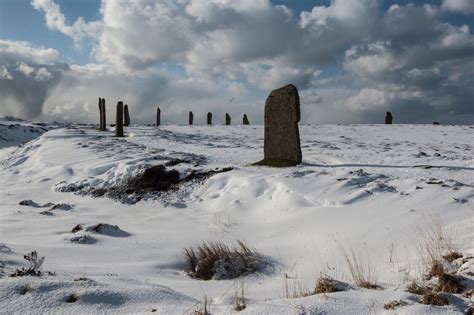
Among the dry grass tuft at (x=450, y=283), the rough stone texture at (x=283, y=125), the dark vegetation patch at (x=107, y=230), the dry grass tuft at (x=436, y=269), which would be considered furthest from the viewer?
the rough stone texture at (x=283, y=125)

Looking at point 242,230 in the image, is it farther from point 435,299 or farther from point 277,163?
point 435,299

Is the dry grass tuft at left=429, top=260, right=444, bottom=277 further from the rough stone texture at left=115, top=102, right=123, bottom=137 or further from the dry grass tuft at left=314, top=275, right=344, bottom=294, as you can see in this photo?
the rough stone texture at left=115, top=102, right=123, bottom=137

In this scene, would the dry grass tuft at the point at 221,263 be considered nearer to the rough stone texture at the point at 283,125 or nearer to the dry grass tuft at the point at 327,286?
the dry grass tuft at the point at 327,286

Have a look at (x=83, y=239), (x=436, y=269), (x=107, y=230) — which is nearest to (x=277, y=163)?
(x=107, y=230)

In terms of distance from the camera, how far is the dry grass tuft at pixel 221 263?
4.38 meters

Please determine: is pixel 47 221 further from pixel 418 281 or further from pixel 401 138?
pixel 401 138

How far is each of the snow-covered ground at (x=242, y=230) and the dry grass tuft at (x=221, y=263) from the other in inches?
5.8

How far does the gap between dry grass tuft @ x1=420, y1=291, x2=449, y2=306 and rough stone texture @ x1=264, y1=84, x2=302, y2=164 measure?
671 centimetres

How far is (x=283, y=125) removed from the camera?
31.4ft

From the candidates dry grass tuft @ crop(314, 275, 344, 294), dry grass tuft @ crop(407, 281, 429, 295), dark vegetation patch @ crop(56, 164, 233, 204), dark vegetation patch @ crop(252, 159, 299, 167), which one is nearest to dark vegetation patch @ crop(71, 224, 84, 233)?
dark vegetation patch @ crop(56, 164, 233, 204)

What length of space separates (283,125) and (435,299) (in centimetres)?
703

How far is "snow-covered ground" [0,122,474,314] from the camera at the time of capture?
2900mm

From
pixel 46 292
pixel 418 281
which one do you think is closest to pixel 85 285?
pixel 46 292

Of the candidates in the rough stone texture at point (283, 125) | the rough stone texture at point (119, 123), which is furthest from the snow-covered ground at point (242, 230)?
the rough stone texture at point (119, 123)
